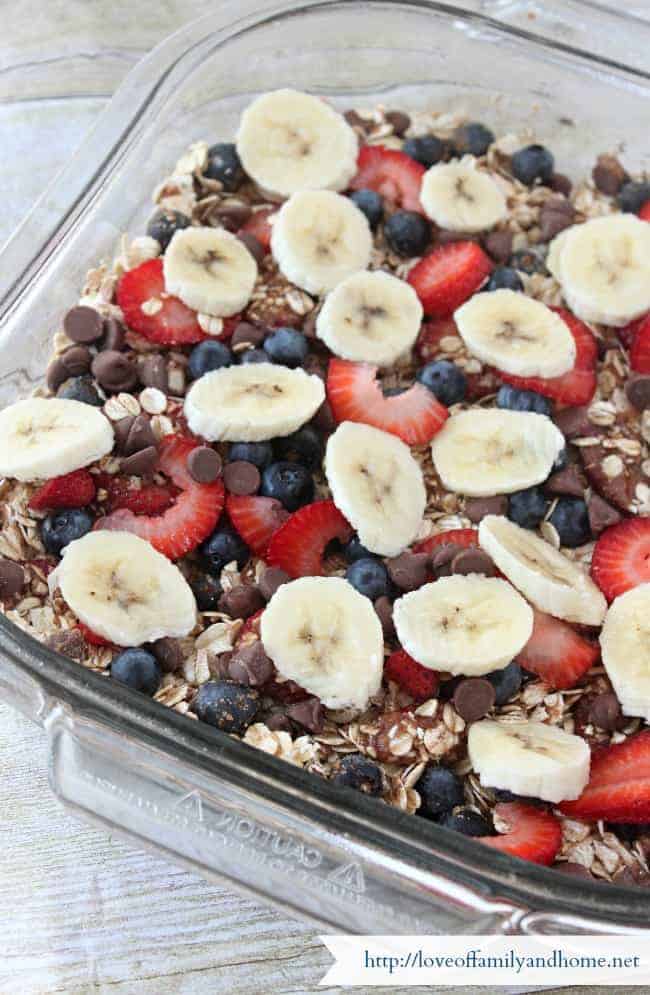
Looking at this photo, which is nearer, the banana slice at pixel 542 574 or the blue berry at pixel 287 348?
the banana slice at pixel 542 574

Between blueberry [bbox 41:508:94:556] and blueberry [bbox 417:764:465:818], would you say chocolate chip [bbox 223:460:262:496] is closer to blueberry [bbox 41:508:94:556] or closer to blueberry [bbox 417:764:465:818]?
blueberry [bbox 41:508:94:556]

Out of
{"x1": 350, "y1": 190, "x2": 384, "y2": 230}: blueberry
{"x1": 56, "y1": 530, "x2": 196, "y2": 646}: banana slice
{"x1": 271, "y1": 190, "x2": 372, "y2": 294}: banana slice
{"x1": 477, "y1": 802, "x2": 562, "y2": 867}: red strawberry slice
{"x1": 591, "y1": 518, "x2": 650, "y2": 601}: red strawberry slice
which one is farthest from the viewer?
{"x1": 350, "y1": 190, "x2": 384, "y2": 230}: blueberry

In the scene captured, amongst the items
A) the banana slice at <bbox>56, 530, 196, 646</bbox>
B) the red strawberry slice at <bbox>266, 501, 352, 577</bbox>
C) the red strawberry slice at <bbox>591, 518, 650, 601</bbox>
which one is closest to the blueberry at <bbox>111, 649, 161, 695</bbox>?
the banana slice at <bbox>56, 530, 196, 646</bbox>

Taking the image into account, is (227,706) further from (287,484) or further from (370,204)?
(370,204)

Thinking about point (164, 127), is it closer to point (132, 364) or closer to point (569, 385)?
point (132, 364)

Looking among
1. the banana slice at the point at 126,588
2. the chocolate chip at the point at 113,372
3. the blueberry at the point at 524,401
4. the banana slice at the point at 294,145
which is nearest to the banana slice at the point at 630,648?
the blueberry at the point at 524,401

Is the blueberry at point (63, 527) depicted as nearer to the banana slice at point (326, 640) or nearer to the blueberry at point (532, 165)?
the banana slice at point (326, 640)

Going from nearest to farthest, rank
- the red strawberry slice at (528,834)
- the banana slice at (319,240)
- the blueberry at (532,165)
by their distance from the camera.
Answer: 1. the red strawberry slice at (528,834)
2. the banana slice at (319,240)
3. the blueberry at (532,165)

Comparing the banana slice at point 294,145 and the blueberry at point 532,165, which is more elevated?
the banana slice at point 294,145
